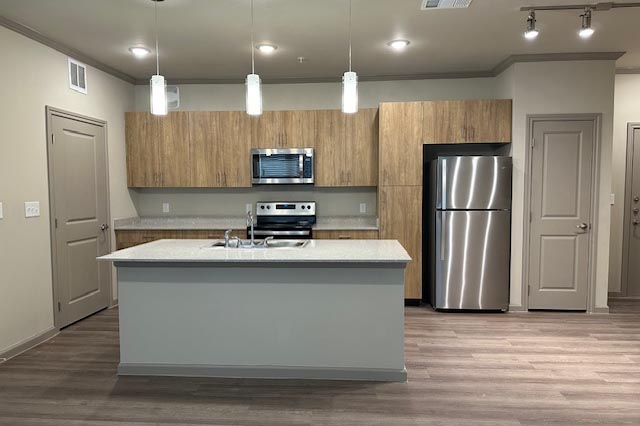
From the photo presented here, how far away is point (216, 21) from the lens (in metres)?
3.51

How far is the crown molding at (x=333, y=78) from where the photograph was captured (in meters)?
3.74

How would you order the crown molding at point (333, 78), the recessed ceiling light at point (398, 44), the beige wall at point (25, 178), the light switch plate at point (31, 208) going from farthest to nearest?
the recessed ceiling light at point (398, 44) → the crown molding at point (333, 78) → the light switch plate at point (31, 208) → the beige wall at point (25, 178)

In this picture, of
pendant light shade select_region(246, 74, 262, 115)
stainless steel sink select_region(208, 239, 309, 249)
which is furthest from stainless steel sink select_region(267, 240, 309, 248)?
pendant light shade select_region(246, 74, 262, 115)

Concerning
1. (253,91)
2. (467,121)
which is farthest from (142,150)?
(467,121)

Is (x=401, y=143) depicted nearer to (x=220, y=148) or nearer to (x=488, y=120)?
(x=488, y=120)

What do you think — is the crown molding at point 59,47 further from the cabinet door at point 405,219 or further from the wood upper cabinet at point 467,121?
the wood upper cabinet at point 467,121

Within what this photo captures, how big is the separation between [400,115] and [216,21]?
2109mm

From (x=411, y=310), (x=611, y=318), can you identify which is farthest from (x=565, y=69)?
(x=411, y=310)

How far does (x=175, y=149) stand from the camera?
5.21m

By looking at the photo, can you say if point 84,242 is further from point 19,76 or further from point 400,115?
point 400,115

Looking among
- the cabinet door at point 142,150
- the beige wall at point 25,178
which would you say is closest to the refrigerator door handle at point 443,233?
the cabinet door at point 142,150

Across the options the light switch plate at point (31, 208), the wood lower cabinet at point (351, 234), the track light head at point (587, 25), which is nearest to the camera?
the track light head at point (587, 25)

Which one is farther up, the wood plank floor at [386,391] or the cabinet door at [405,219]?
the cabinet door at [405,219]

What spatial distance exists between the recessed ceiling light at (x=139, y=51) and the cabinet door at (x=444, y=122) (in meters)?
2.81
